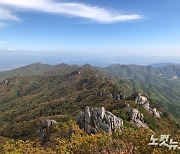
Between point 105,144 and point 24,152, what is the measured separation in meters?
11.7

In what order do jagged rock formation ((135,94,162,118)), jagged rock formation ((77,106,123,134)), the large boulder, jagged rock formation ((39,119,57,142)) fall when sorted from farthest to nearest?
the large boulder → jagged rock formation ((135,94,162,118)) → jagged rock formation ((39,119,57,142)) → jagged rock formation ((77,106,123,134))

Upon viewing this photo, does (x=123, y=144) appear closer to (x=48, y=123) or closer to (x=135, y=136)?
(x=135, y=136)

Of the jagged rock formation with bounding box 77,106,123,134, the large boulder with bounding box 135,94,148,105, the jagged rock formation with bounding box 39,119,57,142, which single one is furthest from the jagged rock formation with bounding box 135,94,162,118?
the jagged rock formation with bounding box 39,119,57,142

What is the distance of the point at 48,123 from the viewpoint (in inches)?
3398

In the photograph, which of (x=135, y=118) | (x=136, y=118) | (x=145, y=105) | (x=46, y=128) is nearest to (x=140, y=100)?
(x=145, y=105)

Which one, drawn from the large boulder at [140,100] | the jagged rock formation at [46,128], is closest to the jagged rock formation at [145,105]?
the large boulder at [140,100]

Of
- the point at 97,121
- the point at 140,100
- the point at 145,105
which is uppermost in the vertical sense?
the point at 97,121

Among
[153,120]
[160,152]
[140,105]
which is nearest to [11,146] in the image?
[160,152]

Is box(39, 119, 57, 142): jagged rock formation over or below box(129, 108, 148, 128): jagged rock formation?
over

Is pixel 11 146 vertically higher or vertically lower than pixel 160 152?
lower

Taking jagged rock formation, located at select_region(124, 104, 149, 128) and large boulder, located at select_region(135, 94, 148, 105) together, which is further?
large boulder, located at select_region(135, 94, 148, 105)

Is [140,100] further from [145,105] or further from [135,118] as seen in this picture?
[135,118]

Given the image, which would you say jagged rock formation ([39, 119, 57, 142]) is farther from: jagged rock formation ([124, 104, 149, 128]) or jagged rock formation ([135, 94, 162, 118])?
jagged rock formation ([135, 94, 162, 118])

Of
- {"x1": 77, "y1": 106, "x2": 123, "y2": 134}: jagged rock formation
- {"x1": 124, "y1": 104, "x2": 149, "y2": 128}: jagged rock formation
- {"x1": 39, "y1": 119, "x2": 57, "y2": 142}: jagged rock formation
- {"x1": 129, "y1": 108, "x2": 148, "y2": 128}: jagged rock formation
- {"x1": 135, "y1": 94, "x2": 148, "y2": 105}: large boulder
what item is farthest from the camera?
{"x1": 135, "y1": 94, "x2": 148, "y2": 105}: large boulder
